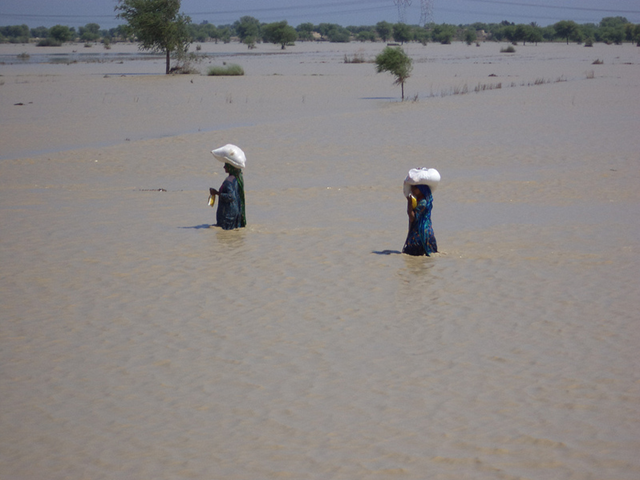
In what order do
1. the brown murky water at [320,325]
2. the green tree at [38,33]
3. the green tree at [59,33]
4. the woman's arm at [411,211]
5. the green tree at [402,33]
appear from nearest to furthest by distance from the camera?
the brown murky water at [320,325] < the woman's arm at [411,211] < the green tree at [59,33] < the green tree at [402,33] < the green tree at [38,33]

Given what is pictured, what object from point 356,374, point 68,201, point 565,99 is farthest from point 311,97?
point 356,374

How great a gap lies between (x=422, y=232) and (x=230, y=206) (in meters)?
2.82

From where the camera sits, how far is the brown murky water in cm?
447

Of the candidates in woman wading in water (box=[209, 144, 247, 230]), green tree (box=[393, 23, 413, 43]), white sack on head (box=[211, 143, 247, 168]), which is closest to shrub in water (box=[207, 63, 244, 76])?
woman wading in water (box=[209, 144, 247, 230])

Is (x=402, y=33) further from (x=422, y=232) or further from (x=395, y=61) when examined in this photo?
(x=422, y=232)

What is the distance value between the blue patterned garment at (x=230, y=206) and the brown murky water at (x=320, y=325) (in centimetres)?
20

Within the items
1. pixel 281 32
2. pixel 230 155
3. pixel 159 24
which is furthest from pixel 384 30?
pixel 230 155

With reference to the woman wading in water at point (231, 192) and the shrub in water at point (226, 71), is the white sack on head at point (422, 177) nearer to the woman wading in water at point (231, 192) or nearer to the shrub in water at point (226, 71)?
the woman wading in water at point (231, 192)

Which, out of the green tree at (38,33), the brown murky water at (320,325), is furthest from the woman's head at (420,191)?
the green tree at (38,33)

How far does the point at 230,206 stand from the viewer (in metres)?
9.90

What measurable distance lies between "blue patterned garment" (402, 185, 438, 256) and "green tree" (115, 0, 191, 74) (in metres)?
42.7

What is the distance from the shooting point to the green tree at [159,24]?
49.8 meters

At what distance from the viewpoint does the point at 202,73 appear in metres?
49.0

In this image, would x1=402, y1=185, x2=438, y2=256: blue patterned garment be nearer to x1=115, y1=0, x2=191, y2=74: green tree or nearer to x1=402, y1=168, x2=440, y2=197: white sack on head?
x1=402, y1=168, x2=440, y2=197: white sack on head
